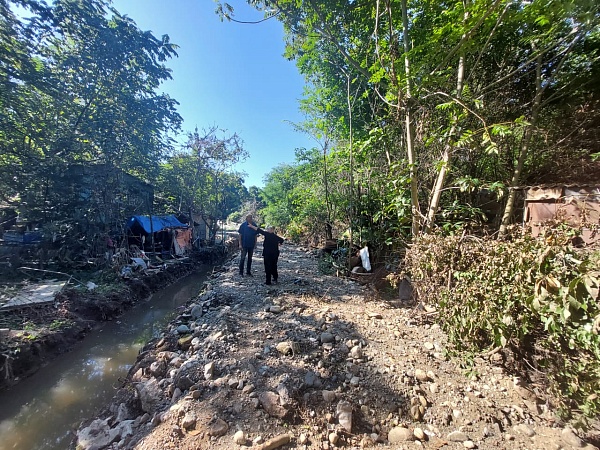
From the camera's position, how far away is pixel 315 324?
360 cm

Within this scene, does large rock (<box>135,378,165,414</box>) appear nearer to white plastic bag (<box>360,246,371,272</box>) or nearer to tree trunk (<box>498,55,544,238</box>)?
white plastic bag (<box>360,246,371,272</box>)

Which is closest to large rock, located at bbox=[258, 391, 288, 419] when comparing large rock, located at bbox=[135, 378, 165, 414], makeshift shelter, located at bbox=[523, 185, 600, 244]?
large rock, located at bbox=[135, 378, 165, 414]

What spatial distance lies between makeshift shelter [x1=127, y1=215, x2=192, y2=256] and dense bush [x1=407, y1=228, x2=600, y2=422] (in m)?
11.2

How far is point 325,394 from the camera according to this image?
2277 mm

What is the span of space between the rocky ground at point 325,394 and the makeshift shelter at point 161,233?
347 inches

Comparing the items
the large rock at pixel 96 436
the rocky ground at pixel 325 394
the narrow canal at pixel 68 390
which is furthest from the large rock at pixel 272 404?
the narrow canal at pixel 68 390

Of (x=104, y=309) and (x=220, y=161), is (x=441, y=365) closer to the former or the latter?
(x=104, y=309)

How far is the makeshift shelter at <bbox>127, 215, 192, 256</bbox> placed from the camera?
36.2 feet

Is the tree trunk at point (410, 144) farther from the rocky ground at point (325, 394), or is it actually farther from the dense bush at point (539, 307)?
the rocky ground at point (325, 394)

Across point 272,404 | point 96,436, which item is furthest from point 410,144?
point 96,436

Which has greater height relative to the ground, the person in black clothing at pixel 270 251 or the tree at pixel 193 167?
the tree at pixel 193 167

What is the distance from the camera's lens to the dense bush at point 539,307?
1.65 metres

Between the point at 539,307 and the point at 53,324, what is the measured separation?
7.65m

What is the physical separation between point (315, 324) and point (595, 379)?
105 inches
